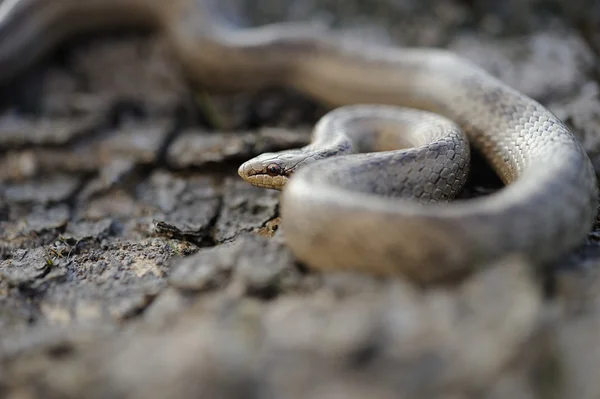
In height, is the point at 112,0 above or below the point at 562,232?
above

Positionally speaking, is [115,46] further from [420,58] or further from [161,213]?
[420,58]

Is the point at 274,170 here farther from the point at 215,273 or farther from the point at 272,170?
the point at 215,273

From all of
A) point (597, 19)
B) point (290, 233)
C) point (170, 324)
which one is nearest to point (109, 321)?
point (170, 324)

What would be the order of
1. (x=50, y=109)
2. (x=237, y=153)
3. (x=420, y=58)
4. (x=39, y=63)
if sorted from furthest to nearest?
(x=39, y=63) → (x=50, y=109) → (x=420, y=58) → (x=237, y=153)

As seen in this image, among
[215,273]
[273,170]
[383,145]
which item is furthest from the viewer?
[383,145]

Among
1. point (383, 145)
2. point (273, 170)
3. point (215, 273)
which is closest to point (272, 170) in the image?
point (273, 170)

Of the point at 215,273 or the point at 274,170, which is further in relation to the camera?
the point at 274,170

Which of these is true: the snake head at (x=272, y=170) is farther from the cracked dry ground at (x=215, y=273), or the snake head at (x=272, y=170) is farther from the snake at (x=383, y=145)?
the cracked dry ground at (x=215, y=273)

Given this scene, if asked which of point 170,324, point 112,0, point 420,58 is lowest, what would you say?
point 170,324
